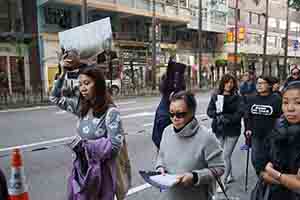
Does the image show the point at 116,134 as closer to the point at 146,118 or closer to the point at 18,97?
the point at 146,118

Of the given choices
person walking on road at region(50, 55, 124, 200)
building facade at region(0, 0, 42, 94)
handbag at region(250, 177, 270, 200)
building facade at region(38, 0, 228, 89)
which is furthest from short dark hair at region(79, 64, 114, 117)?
building facade at region(38, 0, 228, 89)

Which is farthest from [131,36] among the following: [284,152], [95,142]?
[284,152]

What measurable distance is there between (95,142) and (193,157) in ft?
2.47

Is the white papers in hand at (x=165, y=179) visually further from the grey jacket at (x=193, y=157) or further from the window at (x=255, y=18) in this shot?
the window at (x=255, y=18)

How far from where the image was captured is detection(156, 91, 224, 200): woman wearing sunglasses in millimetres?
2234

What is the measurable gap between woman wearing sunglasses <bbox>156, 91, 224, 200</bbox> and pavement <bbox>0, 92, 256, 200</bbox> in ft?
7.10

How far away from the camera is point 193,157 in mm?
2230

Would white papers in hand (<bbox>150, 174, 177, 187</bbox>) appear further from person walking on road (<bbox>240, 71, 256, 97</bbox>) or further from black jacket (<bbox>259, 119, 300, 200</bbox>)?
person walking on road (<bbox>240, 71, 256, 97</bbox>)

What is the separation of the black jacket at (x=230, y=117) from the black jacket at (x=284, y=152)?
286 cm

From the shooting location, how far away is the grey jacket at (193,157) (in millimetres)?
2232

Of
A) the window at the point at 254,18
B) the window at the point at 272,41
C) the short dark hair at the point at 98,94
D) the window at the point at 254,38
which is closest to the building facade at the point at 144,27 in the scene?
the window at the point at 254,38

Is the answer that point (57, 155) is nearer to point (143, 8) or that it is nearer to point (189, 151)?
point (189, 151)

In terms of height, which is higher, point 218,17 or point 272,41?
point 218,17

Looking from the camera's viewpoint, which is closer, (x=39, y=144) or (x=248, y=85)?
(x=39, y=144)
